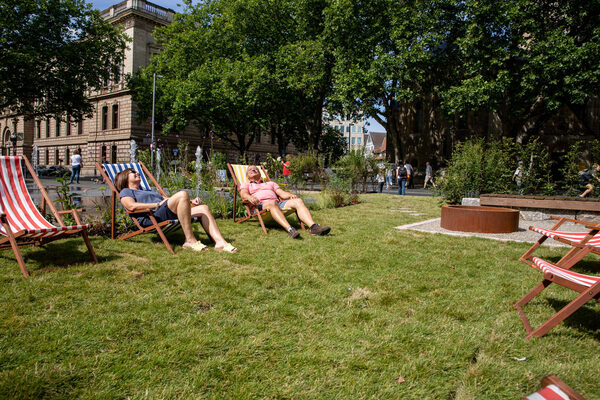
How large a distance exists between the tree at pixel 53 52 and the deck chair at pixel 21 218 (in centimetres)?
2338

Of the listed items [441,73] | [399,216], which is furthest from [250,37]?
[399,216]

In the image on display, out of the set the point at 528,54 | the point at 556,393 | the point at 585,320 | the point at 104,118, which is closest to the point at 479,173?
the point at 585,320

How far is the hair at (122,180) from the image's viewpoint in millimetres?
5492

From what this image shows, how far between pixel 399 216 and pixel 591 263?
4.49 m

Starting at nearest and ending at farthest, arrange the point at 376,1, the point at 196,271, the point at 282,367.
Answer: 1. the point at 282,367
2. the point at 196,271
3. the point at 376,1

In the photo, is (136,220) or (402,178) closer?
(136,220)

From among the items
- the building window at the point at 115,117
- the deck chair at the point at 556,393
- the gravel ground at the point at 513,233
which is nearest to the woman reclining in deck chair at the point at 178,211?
the gravel ground at the point at 513,233

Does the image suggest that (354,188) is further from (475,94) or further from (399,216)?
(475,94)

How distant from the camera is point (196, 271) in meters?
4.01

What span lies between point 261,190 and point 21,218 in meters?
3.37

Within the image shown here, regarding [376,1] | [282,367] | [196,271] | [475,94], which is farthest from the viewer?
[376,1]

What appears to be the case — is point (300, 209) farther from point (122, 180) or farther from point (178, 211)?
point (122, 180)

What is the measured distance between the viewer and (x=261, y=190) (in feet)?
22.0

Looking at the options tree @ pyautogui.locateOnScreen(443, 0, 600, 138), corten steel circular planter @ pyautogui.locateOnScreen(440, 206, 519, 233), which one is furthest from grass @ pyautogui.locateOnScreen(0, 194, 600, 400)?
tree @ pyautogui.locateOnScreen(443, 0, 600, 138)
